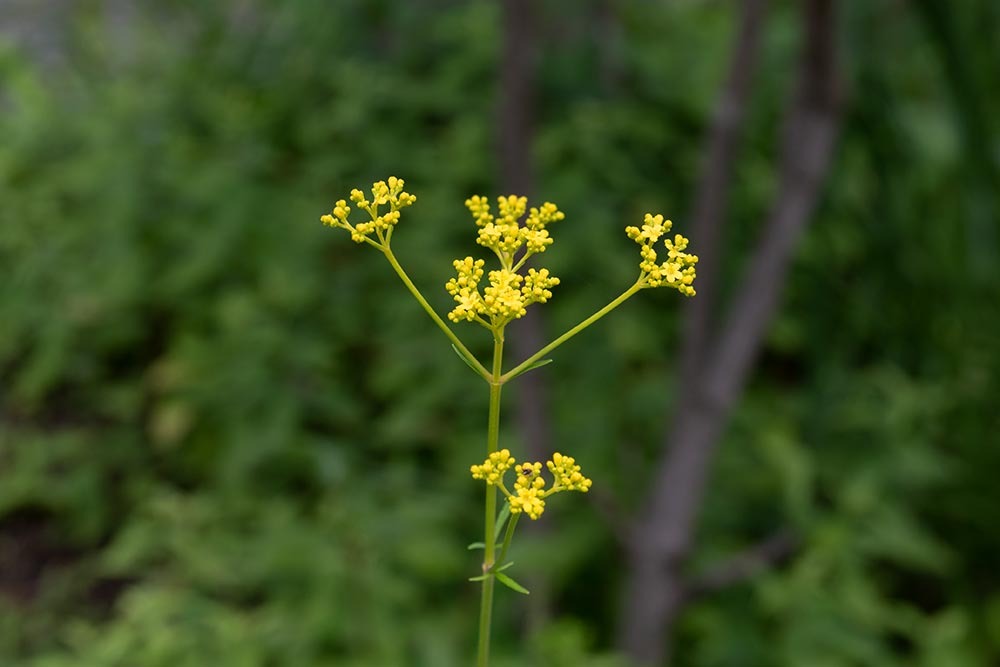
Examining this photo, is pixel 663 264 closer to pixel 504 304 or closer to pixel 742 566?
pixel 504 304

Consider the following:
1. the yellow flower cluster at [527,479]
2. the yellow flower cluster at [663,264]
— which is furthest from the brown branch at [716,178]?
the yellow flower cluster at [527,479]

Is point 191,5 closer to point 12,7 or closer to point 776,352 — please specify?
point 12,7

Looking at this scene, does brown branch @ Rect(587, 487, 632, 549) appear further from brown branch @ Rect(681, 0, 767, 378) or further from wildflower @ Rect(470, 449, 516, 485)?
wildflower @ Rect(470, 449, 516, 485)

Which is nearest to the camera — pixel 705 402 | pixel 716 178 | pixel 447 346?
pixel 716 178

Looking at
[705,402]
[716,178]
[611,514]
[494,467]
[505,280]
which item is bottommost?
[494,467]

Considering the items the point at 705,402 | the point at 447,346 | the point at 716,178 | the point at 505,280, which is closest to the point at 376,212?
the point at 505,280

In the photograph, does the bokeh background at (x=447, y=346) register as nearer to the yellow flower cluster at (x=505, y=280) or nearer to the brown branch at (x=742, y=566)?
the brown branch at (x=742, y=566)
